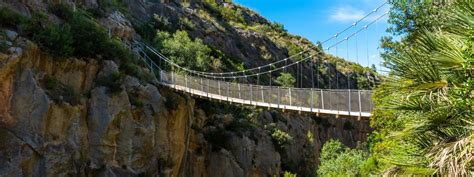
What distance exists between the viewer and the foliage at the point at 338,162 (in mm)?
25531

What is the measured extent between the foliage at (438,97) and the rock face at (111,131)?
10814 millimetres

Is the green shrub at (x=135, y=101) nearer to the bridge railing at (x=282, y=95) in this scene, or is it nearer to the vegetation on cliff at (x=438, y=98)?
the bridge railing at (x=282, y=95)

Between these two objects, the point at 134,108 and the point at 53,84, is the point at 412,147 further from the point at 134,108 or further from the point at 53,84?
the point at 134,108

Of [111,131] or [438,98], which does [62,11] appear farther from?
[438,98]

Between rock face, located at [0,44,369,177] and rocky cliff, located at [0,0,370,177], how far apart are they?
0.09 ft

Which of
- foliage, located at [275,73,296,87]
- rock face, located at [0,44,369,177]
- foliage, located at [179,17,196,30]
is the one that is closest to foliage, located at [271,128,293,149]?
rock face, located at [0,44,369,177]

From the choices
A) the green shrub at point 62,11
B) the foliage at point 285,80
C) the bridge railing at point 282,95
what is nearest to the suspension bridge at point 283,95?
the bridge railing at point 282,95

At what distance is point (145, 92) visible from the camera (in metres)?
19.0

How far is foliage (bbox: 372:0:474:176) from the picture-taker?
5.02 m

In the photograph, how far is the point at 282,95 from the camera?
1603cm

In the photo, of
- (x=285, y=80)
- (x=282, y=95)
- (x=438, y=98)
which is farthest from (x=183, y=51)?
(x=438, y=98)

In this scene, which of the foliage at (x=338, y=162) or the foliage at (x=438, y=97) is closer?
the foliage at (x=438, y=97)

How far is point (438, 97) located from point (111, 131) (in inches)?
522

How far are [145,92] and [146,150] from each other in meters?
2.27
